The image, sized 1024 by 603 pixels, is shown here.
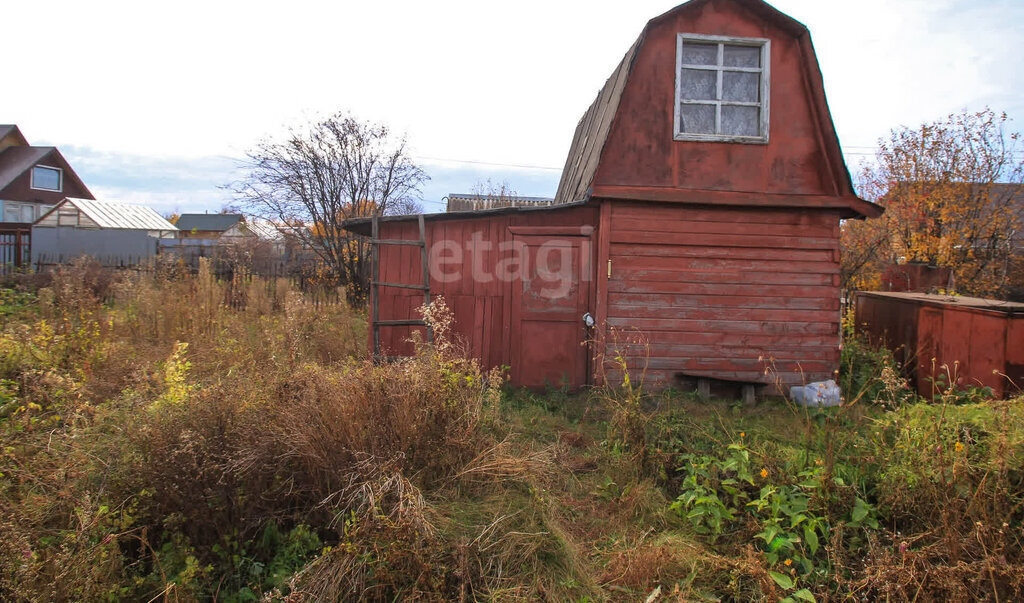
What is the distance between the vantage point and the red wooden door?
7.46 m

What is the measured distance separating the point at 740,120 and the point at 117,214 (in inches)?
1213

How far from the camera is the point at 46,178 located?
32.4m

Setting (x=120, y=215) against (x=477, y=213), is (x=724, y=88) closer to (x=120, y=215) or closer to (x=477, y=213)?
(x=477, y=213)

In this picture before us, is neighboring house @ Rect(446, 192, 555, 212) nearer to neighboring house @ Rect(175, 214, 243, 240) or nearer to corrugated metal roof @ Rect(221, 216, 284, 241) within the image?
corrugated metal roof @ Rect(221, 216, 284, 241)

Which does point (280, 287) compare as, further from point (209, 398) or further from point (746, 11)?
point (746, 11)

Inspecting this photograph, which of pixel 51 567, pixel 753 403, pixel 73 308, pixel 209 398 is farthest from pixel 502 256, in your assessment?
pixel 73 308

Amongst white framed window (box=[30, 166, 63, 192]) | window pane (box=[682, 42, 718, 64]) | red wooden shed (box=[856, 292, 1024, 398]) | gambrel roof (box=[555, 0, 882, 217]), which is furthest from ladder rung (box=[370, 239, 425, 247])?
white framed window (box=[30, 166, 63, 192])

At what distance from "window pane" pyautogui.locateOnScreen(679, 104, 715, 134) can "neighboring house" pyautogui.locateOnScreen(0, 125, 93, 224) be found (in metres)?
37.3

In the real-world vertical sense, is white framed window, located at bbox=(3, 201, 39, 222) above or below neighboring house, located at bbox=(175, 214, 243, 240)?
below

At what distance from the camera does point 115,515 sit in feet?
10.2

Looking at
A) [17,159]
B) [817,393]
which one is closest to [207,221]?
[17,159]

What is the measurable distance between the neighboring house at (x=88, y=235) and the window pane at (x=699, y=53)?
711 inches

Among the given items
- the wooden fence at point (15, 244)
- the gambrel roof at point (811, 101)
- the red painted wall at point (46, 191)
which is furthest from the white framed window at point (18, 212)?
the gambrel roof at point (811, 101)

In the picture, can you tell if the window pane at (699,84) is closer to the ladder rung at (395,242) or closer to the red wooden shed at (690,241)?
the red wooden shed at (690,241)
